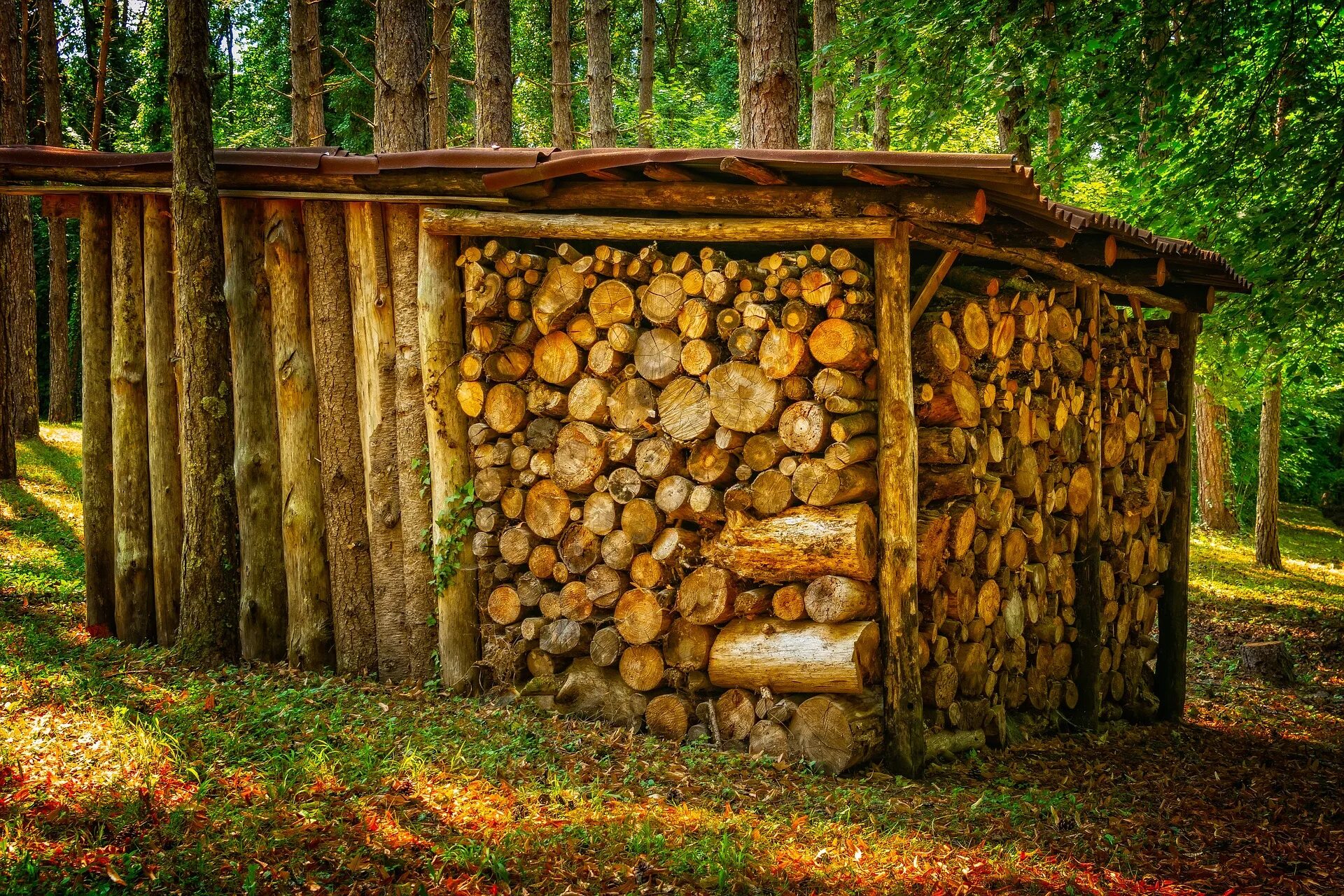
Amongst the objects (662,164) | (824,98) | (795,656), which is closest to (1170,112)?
(662,164)

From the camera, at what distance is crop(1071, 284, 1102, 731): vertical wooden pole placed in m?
7.07

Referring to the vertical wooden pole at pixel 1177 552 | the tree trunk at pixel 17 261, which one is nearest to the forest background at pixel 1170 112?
the vertical wooden pole at pixel 1177 552

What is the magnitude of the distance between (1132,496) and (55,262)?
1617 cm

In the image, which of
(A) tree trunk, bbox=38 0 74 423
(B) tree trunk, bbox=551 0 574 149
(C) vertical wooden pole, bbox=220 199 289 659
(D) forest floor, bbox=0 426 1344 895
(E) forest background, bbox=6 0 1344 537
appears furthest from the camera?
(A) tree trunk, bbox=38 0 74 423

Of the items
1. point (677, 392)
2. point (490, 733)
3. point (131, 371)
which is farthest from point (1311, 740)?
point (131, 371)

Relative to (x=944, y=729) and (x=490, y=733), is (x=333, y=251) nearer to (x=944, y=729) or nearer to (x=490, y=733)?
(x=490, y=733)

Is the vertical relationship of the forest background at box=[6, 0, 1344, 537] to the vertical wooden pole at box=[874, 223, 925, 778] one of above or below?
above

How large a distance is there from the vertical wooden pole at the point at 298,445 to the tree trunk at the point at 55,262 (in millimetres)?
9360

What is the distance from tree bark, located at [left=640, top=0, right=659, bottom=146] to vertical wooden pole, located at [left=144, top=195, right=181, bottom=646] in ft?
34.8

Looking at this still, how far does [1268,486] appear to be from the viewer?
14.6 metres

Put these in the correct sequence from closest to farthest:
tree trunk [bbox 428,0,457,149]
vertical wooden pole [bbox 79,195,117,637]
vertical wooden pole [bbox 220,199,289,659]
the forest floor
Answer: the forest floor
vertical wooden pole [bbox 220,199,289,659]
vertical wooden pole [bbox 79,195,117,637]
tree trunk [bbox 428,0,457,149]

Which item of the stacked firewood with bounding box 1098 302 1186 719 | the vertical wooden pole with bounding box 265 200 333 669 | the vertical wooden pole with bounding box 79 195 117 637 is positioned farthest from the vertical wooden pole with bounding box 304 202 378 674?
the stacked firewood with bounding box 1098 302 1186 719

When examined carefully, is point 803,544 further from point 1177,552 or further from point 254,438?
point 1177,552

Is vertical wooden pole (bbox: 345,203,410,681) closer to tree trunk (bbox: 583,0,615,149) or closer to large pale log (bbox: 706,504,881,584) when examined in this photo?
large pale log (bbox: 706,504,881,584)
